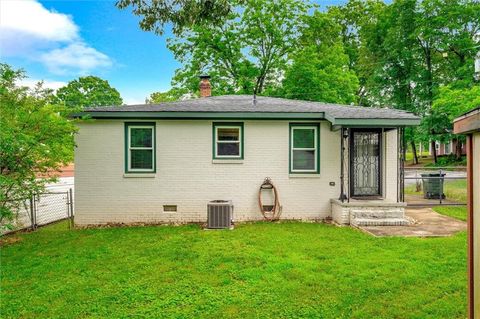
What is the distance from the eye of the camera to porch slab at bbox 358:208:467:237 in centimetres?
676

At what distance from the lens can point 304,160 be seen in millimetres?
8938

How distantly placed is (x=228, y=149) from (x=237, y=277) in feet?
15.6

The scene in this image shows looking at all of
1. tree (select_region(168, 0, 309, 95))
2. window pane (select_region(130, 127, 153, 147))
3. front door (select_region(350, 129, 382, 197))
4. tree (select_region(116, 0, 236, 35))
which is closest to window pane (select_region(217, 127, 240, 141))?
window pane (select_region(130, 127, 153, 147))

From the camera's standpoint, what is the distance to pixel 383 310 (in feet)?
11.7

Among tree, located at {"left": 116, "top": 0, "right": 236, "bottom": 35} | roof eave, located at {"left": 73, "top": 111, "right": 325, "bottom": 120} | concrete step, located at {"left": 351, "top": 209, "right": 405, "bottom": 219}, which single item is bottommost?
concrete step, located at {"left": 351, "top": 209, "right": 405, "bottom": 219}

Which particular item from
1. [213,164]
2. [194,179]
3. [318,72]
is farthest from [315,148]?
[318,72]

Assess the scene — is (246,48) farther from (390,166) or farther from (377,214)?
(377,214)


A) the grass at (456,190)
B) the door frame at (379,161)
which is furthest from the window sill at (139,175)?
the grass at (456,190)

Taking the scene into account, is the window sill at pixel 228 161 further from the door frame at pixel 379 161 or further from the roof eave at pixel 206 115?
the door frame at pixel 379 161

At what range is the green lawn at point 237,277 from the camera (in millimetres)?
3654

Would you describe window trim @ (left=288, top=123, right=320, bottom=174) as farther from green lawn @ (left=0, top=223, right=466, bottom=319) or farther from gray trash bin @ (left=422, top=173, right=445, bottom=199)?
gray trash bin @ (left=422, top=173, right=445, bottom=199)

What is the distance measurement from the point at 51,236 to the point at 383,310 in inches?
286

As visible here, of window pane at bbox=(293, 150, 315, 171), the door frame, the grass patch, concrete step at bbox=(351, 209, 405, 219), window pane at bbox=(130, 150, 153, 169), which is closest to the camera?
concrete step at bbox=(351, 209, 405, 219)

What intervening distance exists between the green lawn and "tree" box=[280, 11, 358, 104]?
14830mm
